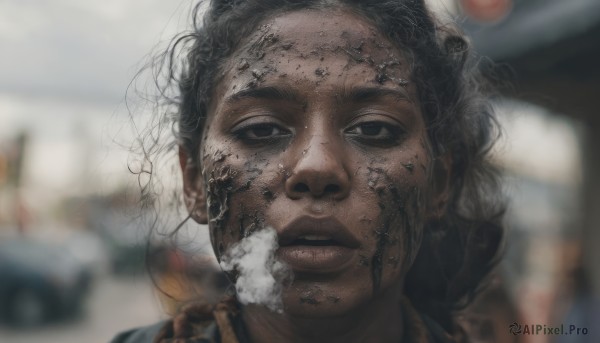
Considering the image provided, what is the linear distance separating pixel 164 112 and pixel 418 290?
1069 mm

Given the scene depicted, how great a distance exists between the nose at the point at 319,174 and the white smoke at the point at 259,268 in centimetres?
13

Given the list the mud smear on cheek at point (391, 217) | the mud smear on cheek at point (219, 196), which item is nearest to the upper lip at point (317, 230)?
the mud smear on cheek at point (391, 217)

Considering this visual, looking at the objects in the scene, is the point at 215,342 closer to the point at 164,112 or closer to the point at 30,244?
the point at 164,112

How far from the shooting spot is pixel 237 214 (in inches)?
72.1

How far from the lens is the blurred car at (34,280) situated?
32.3ft

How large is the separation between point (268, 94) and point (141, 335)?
94cm

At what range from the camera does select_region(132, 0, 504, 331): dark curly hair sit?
2023 millimetres

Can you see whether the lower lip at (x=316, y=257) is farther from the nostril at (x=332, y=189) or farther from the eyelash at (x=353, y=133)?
the eyelash at (x=353, y=133)

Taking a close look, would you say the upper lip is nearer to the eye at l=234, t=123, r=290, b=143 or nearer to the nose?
the nose

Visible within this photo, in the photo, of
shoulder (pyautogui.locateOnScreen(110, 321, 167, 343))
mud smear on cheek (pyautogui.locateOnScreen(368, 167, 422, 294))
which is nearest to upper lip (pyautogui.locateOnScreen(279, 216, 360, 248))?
mud smear on cheek (pyautogui.locateOnScreen(368, 167, 422, 294))

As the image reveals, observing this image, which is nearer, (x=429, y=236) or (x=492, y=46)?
(x=429, y=236)

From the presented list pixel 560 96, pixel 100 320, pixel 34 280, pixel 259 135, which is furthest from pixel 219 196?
pixel 100 320

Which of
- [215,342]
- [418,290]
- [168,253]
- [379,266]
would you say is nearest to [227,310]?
[215,342]

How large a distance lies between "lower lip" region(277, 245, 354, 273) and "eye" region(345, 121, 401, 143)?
315mm
